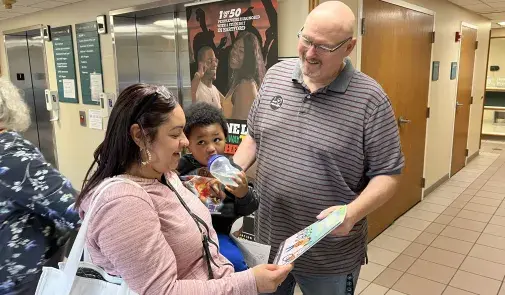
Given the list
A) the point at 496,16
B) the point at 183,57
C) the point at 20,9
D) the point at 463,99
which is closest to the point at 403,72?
the point at 183,57

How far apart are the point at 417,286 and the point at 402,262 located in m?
0.37

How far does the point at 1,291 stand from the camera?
142 cm

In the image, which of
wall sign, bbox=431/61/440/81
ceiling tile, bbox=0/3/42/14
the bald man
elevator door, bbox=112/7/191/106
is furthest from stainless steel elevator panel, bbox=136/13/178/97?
wall sign, bbox=431/61/440/81

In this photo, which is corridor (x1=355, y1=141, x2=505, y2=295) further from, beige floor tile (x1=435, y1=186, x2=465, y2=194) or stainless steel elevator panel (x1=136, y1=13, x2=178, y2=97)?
stainless steel elevator panel (x1=136, y1=13, x2=178, y2=97)

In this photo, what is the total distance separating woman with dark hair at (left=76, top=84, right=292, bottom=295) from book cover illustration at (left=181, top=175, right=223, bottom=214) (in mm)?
204

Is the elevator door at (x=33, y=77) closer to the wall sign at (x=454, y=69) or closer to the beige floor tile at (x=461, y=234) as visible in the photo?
the beige floor tile at (x=461, y=234)

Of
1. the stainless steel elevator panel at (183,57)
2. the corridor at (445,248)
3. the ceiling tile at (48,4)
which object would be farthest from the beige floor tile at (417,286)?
the ceiling tile at (48,4)

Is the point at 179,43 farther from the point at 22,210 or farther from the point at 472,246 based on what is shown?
the point at 472,246

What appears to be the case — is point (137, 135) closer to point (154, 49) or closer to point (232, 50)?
point (232, 50)

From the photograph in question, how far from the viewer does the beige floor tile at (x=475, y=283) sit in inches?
114

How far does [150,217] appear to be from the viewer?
91 centimetres

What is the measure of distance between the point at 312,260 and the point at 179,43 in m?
2.59

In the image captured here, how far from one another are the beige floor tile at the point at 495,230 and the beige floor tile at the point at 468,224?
0.05 metres

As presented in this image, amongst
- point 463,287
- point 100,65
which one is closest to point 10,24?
point 100,65
